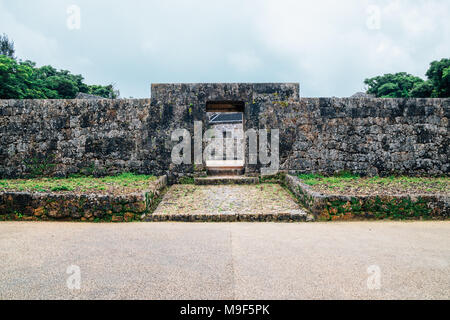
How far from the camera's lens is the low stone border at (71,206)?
467 centimetres

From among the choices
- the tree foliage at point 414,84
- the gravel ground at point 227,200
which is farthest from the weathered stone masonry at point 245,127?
the tree foliage at point 414,84

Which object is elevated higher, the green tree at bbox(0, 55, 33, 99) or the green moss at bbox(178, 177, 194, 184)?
the green tree at bbox(0, 55, 33, 99)

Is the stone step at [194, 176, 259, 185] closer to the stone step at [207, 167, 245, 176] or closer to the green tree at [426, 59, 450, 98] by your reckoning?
the stone step at [207, 167, 245, 176]

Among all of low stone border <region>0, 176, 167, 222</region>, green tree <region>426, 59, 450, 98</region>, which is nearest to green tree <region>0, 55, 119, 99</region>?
low stone border <region>0, 176, 167, 222</region>

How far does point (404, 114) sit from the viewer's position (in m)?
7.32

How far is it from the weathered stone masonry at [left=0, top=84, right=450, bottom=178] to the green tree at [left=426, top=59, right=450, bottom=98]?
7.30 m

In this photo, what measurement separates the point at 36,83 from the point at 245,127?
18.0 meters

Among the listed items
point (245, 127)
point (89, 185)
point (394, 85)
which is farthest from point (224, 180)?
point (394, 85)

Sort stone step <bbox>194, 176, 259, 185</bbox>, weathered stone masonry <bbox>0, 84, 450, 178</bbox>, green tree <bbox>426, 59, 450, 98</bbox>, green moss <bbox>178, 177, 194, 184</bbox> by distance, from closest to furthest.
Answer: stone step <bbox>194, 176, 259, 185</bbox>
green moss <bbox>178, 177, 194, 184</bbox>
weathered stone masonry <bbox>0, 84, 450, 178</bbox>
green tree <bbox>426, 59, 450, 98</bbox>

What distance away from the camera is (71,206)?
4.67m

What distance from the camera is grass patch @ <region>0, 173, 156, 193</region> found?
5238 millimetres
